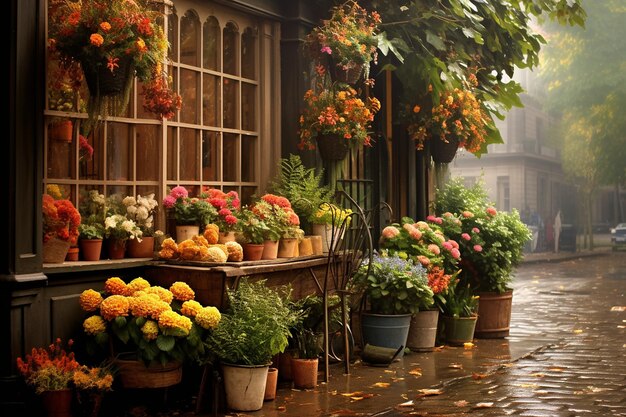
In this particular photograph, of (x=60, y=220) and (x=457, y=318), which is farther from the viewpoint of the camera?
(x=457, y=318)

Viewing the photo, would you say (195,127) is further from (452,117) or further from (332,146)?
(452,117)

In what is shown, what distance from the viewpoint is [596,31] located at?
132 feet

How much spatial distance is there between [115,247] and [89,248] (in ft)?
1.05

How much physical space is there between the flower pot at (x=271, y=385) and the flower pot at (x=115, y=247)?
61.5 inches

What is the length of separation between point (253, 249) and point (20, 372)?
2.49m

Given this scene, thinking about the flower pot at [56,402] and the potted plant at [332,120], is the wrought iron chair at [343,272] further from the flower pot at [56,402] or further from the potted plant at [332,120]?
the flower pot at [56,402]

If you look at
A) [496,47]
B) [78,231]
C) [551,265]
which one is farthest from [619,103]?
[78,231]

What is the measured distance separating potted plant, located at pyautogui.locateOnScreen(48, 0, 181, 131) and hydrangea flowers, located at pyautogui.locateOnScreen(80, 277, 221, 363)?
143 cm

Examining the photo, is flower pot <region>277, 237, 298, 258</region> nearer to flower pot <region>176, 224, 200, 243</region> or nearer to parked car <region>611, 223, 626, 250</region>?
flower pot <region>176, 224, 200, 243</region>

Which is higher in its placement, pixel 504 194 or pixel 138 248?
pixel 504 194

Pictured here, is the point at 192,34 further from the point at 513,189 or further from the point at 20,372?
the point at 513,189

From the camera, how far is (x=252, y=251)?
351 inches

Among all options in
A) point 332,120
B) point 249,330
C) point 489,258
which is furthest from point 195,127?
point 489,258

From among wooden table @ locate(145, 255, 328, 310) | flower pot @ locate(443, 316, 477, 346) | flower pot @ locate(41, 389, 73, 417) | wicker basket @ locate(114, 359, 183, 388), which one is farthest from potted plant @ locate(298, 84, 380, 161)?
flower pot @ locate(41, 389, 73, 417)
